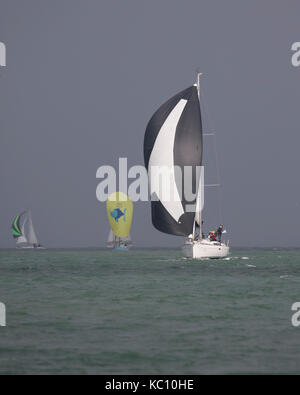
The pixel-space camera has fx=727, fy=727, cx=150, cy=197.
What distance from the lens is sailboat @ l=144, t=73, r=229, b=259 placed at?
155 feet

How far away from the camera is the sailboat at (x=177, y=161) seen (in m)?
47.1

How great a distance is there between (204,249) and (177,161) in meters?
5.99

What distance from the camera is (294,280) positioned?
33750 mm

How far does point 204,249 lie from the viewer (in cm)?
4672

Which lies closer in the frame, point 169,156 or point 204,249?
point 204,249

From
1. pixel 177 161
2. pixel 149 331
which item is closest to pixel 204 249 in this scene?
pixel 177 161

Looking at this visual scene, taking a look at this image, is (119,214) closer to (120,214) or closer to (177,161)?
(120,214)

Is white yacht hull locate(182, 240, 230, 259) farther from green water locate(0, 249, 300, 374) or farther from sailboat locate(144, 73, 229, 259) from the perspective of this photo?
green water locate(0, 249, 300, 374)

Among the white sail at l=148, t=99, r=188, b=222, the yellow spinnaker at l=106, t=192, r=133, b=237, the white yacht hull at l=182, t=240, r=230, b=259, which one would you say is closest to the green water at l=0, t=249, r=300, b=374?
the white yacht hull at l=182, t=240, r=230, b=259

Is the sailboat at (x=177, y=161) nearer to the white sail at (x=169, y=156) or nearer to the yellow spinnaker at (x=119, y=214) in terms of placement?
the white sail at (x=169, y=156)
